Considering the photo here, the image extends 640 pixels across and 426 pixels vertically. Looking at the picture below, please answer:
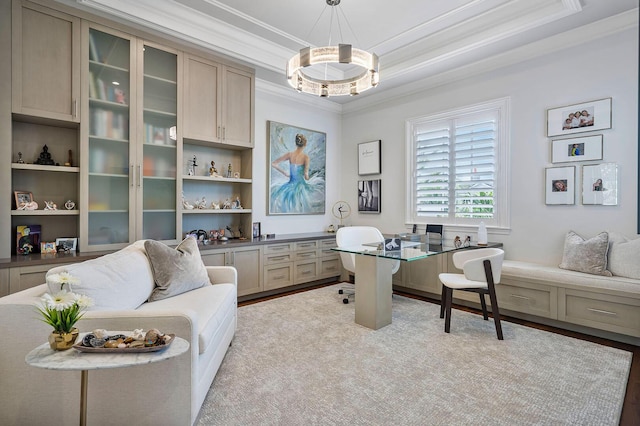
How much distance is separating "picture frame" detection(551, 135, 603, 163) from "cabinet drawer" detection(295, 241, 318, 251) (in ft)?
10.4

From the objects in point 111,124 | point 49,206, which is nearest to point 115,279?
point 49,206

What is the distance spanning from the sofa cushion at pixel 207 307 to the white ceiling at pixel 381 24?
2.75 metres

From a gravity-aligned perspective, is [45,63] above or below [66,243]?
above

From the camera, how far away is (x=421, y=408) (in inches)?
76.2

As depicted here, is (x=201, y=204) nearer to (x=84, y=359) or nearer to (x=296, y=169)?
(x=296, y=169)

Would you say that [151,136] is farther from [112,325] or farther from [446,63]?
[446,63]

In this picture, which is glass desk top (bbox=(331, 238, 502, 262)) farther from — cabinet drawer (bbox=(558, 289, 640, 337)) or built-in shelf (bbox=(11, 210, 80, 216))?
→ built-in shelf (bbox=(11, 210, 80, 216))

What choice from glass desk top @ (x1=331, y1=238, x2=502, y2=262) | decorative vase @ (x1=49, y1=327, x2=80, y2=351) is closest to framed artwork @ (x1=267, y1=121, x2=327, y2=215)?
glass desk top @ (x1=331, y1=238, x2=502, y2=262)

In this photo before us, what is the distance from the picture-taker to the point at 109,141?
3277 mm

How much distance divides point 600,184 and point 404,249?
2046 mm

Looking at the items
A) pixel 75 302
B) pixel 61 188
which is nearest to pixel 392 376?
pixel 75 302

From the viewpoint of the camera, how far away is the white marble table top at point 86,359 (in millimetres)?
1176

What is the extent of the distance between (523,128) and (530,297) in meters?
1.92

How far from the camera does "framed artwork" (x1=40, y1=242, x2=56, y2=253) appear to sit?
118 inches
